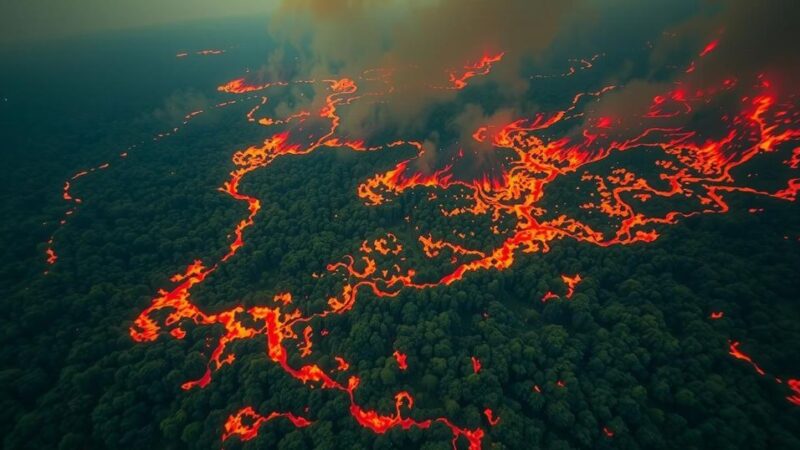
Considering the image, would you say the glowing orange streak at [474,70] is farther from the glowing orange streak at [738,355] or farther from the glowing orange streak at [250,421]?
the glowing orange streak at [250,421]

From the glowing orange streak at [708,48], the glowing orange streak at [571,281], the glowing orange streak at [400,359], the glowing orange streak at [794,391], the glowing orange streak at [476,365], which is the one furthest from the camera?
the glowing orange streak at [708,48]

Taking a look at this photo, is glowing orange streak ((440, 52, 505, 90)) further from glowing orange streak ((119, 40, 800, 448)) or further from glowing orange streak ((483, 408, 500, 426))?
glowing orange streak ((483, 408, 500, 426))

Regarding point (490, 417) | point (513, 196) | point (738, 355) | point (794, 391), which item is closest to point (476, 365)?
point (490, 417)

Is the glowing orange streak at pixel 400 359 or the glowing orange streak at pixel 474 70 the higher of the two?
the glowing orange streak at pixel 474 70

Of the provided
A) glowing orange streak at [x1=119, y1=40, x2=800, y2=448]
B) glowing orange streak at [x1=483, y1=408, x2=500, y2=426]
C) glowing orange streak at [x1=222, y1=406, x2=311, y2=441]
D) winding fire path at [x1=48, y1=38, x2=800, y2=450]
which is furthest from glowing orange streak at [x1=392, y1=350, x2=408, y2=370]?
glowing orange streak at [x1=222, y1=406, x2=311, y2=441]

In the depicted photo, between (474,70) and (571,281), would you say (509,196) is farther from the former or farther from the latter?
(474,70)

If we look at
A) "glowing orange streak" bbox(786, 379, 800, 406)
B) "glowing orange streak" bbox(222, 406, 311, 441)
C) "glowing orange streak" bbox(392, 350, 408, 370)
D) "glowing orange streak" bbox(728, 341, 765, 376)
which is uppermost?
"glowing orange streak" bbox(728, 341, 765, 376)

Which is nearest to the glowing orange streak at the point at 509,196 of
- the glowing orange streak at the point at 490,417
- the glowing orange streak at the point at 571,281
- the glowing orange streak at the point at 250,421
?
the glowing orange streak at the point at 571,281
